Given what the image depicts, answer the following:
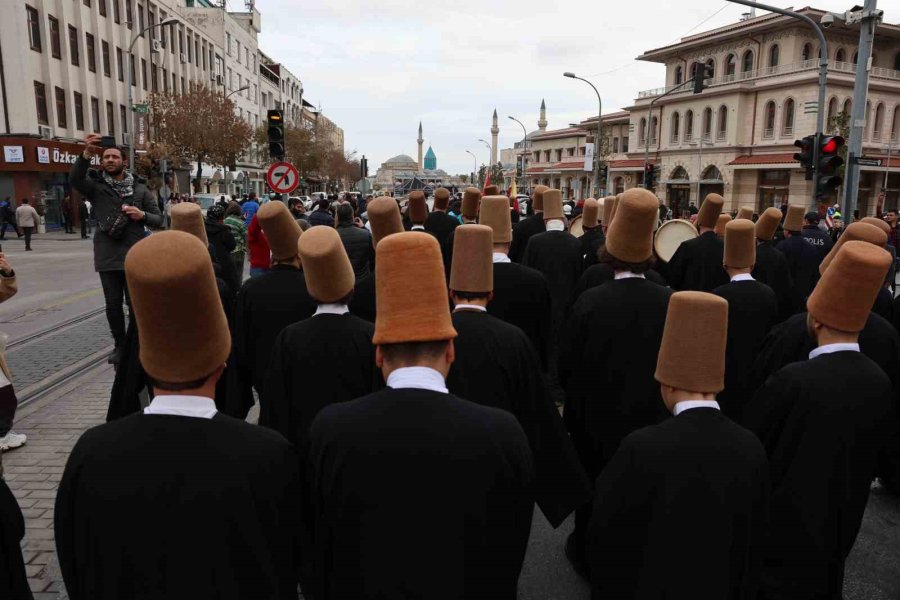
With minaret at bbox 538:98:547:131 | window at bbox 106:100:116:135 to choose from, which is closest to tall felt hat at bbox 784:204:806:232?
window at bbox 106:100:116:135

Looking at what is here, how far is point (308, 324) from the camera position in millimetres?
3623

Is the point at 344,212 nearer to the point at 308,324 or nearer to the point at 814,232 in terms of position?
the point at 308,324

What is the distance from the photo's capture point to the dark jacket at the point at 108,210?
6957 millimetres

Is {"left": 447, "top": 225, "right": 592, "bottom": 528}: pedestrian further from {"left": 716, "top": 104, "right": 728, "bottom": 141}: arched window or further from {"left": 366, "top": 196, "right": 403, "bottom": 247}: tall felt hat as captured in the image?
{"left": 716, "top": 104, "right": 728, "bottom": 141}: arched window

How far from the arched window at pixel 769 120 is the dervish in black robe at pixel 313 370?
2001 inches

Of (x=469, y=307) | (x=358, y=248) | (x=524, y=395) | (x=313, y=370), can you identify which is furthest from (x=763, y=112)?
(x=313, y=370)

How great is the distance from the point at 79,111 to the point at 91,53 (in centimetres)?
337

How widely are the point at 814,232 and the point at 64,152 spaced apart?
108ft

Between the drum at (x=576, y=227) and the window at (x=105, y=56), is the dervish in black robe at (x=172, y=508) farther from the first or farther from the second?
the window at (x=105, y=56)

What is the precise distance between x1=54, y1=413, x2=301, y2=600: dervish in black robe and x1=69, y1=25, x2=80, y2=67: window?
3831 cm

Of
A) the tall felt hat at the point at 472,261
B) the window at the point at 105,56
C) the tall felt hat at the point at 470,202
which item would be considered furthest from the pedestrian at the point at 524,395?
the window at the point at 105,56

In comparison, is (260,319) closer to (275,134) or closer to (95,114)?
(275,134)

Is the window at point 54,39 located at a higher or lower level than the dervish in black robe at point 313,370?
higher

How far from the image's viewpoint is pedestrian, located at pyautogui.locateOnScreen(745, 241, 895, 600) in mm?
3141
